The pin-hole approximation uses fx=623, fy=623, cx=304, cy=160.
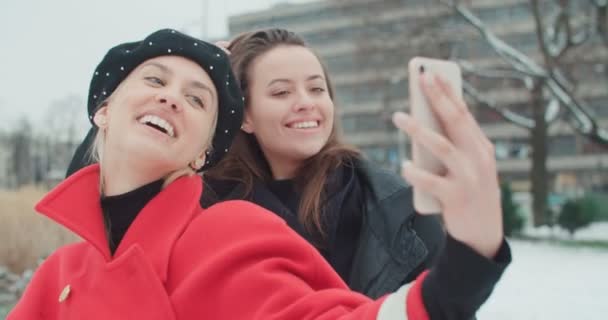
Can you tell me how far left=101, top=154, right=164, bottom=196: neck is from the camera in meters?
1.48

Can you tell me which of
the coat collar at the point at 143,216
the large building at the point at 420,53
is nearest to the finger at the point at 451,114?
the coat collar at the point at 143,216

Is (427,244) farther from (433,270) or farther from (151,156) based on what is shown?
(433,270)

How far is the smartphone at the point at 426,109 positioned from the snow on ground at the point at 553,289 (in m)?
6.26

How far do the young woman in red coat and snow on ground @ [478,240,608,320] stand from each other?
231 inches

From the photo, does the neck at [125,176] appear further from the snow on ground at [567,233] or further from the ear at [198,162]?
the snow on ground at [567,233]

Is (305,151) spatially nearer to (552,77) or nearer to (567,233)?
(552,77)

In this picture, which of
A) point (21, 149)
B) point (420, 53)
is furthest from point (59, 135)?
point (420, 53)

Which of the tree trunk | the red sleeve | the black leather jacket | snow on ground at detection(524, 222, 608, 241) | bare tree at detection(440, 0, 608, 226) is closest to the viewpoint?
the red sleeve

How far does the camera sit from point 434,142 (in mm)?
833

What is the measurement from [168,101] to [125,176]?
212mm

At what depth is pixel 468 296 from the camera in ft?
2.88

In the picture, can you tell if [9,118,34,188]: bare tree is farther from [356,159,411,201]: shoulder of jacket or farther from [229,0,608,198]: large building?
[356,159,411,201]: shoulder of jacket

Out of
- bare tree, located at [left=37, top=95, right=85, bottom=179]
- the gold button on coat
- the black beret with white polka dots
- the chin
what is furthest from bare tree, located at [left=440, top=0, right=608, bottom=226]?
bare tree, located at [left=37, top=95, right=85, bottom=179]

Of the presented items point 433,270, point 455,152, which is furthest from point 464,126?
point 433,270
